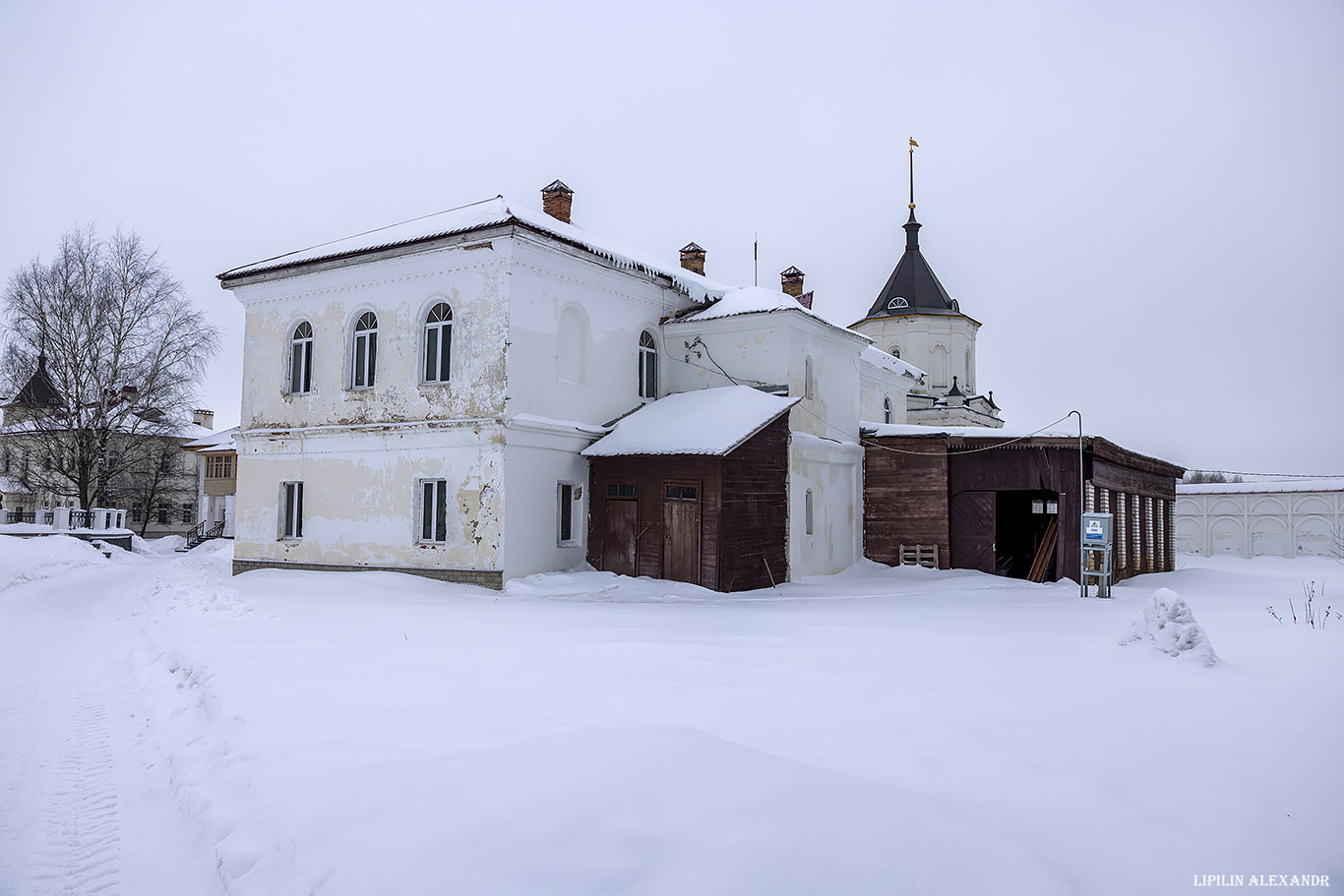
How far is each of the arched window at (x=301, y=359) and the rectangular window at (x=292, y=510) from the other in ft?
7.37

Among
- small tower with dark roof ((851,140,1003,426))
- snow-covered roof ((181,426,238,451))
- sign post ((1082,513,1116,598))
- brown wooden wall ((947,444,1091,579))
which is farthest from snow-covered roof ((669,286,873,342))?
snow-covered roof ((181,426,238,451))

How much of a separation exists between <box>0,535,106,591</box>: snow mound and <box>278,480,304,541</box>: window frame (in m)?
5.27

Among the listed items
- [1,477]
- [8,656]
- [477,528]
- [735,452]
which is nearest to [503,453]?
[477,528]

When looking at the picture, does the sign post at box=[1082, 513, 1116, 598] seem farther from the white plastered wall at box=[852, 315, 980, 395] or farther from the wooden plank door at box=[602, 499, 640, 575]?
the white plastered wall at box=[852, 315, 980, 395]

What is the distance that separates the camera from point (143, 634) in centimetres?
1069

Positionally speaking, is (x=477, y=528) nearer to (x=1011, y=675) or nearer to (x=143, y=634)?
(x=143, y=634)

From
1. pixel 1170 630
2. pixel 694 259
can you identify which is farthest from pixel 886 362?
pixel 1170 630

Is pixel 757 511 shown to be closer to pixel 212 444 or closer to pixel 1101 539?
pixel 1101 539

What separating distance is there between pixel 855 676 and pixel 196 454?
57.3 m

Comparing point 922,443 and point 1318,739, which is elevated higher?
point 922,443

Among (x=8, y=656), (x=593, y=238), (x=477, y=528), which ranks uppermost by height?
(x=593, y=238)

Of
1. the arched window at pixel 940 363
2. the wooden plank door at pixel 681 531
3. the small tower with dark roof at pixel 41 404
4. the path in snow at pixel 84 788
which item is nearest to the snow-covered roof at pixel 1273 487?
the arched window at pixel 940 363

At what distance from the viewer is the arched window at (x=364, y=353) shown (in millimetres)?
18688

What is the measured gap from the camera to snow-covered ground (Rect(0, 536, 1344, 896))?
138 inches
